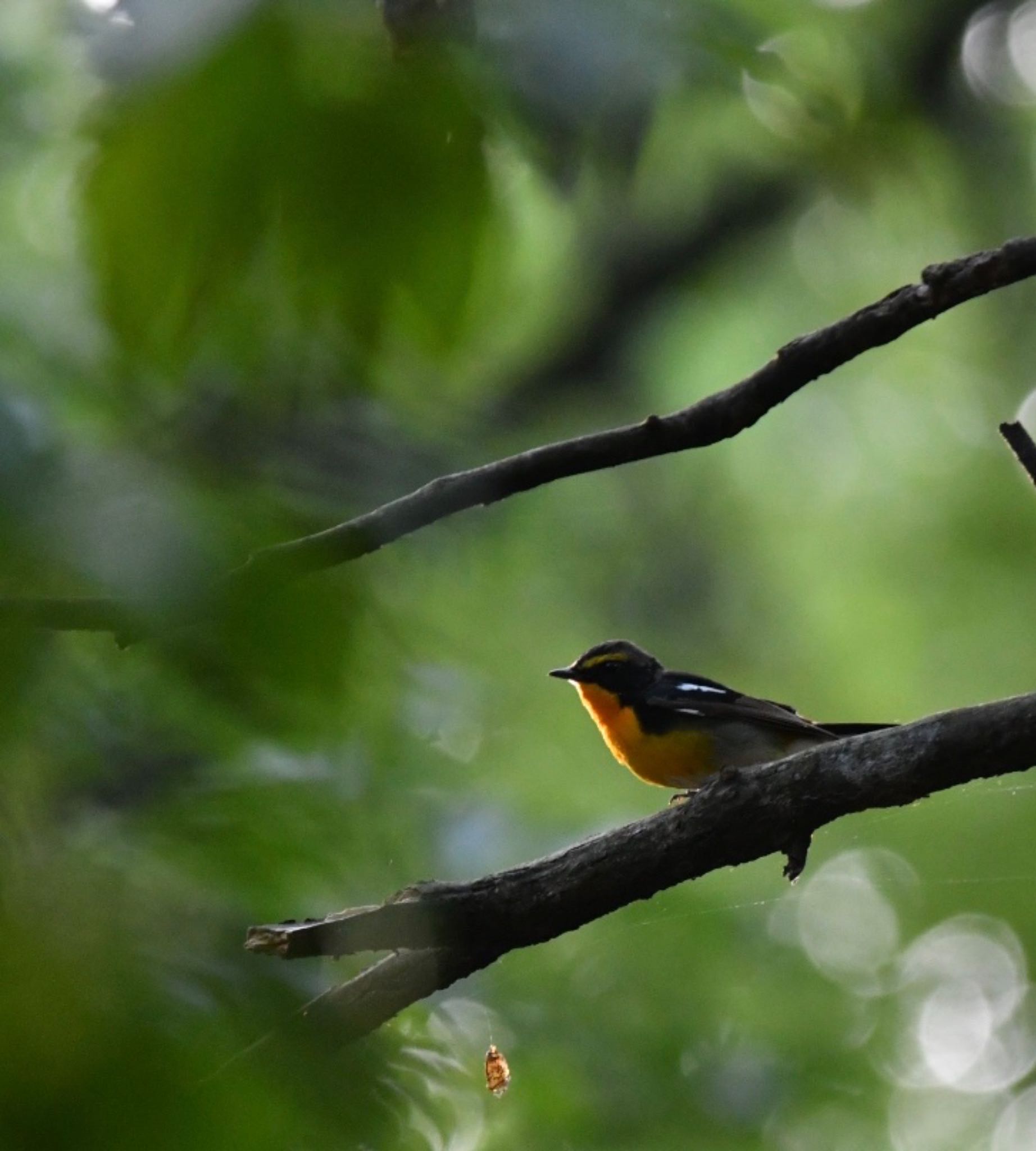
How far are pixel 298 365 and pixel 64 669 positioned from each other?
23.1 inches

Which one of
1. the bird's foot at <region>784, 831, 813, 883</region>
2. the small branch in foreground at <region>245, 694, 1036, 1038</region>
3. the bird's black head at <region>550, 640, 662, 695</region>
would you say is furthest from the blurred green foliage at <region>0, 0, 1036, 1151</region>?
the bird's foot at <region>784, 831, 813, 883</region>

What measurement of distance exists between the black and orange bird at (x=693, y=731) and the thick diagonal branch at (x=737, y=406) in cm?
212

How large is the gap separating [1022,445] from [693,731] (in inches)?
88.6

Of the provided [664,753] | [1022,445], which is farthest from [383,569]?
[664,753]

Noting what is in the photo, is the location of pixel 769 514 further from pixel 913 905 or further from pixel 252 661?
pixel 252 661

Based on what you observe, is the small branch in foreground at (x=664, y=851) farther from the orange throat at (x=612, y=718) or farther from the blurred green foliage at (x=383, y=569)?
the orange throat at (x=612, y=718)

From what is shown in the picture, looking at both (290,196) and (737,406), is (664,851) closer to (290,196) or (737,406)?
(737,406)

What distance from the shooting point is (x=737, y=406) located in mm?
2826

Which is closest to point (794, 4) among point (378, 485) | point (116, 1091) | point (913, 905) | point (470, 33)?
point (378, 485)

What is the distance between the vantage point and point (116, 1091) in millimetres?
942

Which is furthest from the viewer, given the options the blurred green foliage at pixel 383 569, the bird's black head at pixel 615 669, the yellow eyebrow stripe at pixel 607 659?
the yellow eyebrow stripe at pixel 607 659

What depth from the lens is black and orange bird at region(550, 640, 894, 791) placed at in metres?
4.88

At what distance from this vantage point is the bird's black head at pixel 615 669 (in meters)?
5.30

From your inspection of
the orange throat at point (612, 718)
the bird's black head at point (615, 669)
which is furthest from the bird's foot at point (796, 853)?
the bird's black head at point (615, 669)
